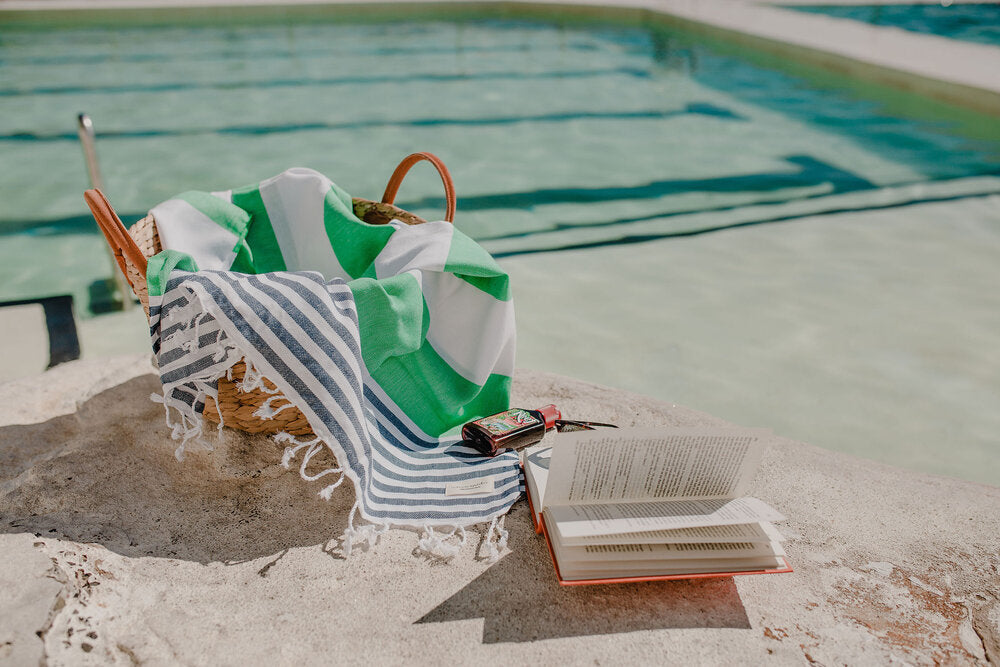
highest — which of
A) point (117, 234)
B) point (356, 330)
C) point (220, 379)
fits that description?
point (117, 234)

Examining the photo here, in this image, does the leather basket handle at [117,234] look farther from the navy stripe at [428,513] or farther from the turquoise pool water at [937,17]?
the turquoise pool water at [937,17]

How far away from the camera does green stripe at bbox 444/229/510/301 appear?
1619 millimetres

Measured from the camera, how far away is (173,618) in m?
1.25

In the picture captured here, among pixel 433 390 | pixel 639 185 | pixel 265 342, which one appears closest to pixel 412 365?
pixel 433 390

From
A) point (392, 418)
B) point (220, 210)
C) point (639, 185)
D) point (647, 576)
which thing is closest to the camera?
point (647, 576)

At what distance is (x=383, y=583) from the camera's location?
1.35m

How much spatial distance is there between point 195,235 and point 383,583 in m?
0.96

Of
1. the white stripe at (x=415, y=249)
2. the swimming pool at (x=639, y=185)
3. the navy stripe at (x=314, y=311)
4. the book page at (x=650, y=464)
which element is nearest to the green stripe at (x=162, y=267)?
the navy stripe at (x=314, y=311)

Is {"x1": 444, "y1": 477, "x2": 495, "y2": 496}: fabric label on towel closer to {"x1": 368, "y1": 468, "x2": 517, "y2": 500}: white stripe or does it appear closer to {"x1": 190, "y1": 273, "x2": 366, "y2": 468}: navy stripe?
{"x1": 368, "y1": 468, "x2": 517, "y2": 500}: white stripe

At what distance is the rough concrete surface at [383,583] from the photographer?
1.22m

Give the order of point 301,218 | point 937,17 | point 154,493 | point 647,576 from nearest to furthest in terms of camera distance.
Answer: point 647,576, point 154,493, point 301,218, point 937,17

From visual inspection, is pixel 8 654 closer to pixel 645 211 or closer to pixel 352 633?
pixel 352 633

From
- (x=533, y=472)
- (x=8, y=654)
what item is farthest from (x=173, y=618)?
(x=533, y=472)

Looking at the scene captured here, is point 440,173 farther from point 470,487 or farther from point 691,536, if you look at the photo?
point 691,536
